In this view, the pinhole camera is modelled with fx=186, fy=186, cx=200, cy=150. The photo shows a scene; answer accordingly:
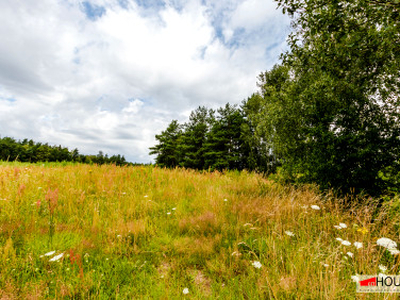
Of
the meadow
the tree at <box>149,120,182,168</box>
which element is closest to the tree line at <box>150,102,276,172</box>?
the tree at <box>149,120,182,168</box>

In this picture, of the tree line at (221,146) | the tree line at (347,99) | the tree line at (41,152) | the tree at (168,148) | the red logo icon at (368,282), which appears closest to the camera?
the red logo icon at (368,282)

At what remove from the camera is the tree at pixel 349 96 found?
5820 mm

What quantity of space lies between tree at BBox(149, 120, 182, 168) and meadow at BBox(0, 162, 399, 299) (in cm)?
3739

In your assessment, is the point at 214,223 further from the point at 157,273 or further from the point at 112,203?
the point at 112,203

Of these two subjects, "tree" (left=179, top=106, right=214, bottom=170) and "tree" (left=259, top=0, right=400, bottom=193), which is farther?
"tree" (left=179, top=106, right=214, bottom=170)

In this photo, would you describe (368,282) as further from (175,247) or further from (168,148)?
(168,148)

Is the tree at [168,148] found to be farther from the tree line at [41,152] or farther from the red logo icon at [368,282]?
the red logo icon at [368,282]

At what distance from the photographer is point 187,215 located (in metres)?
4.41

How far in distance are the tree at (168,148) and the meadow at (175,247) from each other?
37.4 meters

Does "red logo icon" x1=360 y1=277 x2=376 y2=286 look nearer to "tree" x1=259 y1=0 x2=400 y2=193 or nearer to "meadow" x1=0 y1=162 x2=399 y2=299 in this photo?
"meadow" x1=0 y1=162 x2=399 y2=299

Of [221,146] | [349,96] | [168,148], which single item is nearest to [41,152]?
[168,148]

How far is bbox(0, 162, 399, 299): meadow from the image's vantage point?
2.27 m

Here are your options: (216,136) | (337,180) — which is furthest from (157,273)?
(216,136)

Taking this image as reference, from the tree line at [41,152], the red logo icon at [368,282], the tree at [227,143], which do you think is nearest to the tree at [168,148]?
the tree at [227,143]
